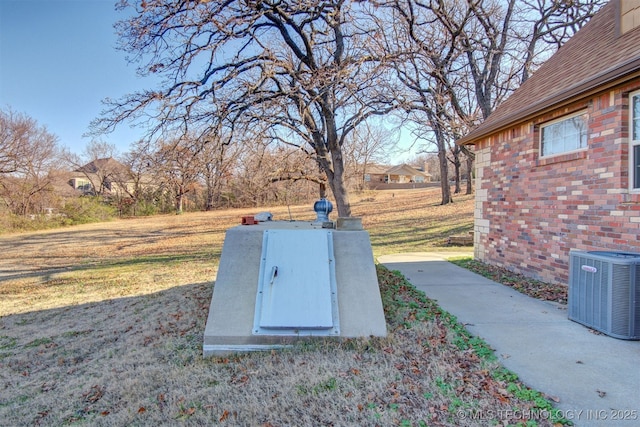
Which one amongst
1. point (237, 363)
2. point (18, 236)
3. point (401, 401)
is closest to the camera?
point (401, 401)

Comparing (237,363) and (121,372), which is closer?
(237,363)

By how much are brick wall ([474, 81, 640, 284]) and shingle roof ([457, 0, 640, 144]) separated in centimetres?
24

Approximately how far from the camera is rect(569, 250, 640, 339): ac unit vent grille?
11.3 feet

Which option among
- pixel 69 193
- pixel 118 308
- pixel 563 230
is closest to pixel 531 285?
pixel 563 230

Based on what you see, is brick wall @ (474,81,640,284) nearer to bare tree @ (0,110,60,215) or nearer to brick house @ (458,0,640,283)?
brick house @ (458,0,640,283)

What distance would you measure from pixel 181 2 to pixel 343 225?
266 inches

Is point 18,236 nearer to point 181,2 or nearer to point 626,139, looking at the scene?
point 181,2

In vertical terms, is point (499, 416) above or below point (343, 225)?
below

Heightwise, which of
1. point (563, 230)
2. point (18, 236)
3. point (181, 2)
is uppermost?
point (181, 2)

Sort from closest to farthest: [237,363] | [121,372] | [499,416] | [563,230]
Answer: [499,416], [237,363], [121,372], [563,230]

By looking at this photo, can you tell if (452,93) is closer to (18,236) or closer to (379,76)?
(379,76)

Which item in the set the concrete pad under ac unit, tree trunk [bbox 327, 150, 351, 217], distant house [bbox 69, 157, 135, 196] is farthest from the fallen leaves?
distant house [bbox 69, 157, 135, 196]

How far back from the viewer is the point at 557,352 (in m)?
3.29

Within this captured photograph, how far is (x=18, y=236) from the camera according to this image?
21.6 meters
